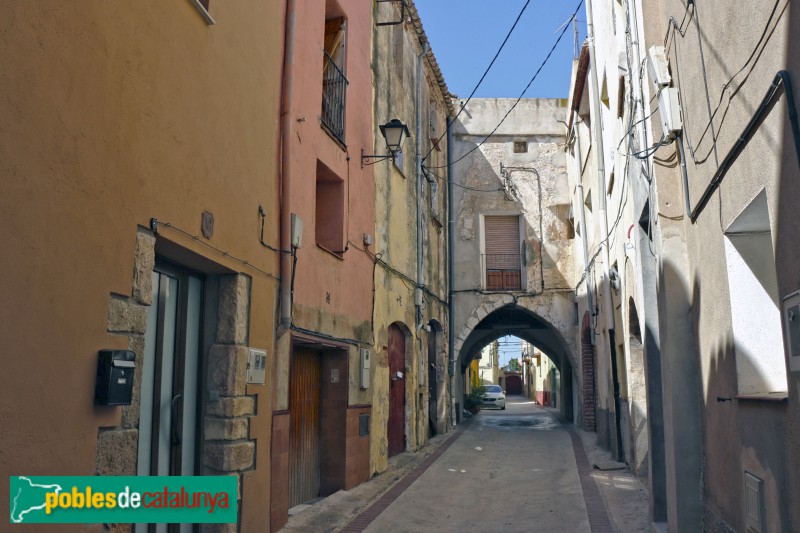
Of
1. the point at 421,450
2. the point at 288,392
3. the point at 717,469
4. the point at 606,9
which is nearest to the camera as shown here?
the point at 717,469

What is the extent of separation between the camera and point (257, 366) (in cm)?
586

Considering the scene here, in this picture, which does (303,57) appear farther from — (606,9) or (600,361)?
(600,361)

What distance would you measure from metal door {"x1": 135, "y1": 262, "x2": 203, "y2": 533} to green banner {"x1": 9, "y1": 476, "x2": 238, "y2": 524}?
0.36 meters

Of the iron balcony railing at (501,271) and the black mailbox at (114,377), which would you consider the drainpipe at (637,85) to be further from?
the iron balcony railing at (501,271)

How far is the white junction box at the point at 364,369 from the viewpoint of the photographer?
355 inches

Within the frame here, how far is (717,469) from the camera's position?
470 cm

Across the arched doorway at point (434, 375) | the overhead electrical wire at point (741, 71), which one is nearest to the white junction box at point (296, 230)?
the overhead electrical wire at point (741, 71)

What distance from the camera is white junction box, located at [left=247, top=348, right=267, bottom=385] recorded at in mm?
5727

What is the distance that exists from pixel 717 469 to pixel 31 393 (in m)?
4.08

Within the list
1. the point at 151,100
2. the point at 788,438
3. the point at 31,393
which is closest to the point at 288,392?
the point at 151,100

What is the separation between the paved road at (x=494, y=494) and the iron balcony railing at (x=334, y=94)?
4375mm

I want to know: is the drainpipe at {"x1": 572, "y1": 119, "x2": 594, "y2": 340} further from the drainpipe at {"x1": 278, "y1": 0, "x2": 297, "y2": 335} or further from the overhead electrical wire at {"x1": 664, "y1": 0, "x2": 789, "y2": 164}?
the overhead electrical wire at {"x1": 664, "y1": 0, "x2": 789, "y2": 164}

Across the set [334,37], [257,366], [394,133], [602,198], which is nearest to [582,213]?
[602,198]

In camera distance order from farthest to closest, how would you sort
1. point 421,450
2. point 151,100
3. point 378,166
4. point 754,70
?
point 421,450 < point 378,166 < point 151,100 < point 754,70
